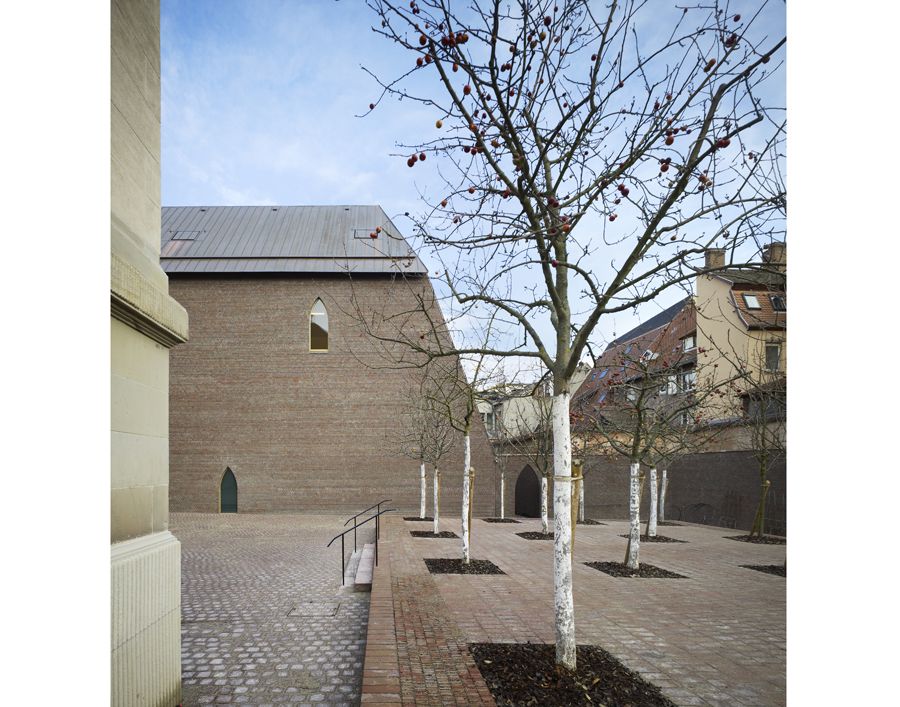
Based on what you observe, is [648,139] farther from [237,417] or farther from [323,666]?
[237,417]

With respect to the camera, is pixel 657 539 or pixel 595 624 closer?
pixel 595 624

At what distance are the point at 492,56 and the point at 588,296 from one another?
2.41 m

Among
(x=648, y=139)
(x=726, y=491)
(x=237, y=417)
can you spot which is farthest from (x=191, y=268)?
(x=648, y=139)

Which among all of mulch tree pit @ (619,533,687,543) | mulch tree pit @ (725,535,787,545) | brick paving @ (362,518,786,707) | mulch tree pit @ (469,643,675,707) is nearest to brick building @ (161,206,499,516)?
mulch tree pit @ (619,533,687,543)

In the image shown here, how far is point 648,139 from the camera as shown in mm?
4594

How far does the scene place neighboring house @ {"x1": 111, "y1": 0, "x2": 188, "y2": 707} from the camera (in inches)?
135

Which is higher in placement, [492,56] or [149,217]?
[492,56]

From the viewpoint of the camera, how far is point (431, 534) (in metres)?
16.1

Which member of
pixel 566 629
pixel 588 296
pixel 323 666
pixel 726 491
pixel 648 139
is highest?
pixel 648 139

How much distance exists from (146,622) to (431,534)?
12920 millimetres

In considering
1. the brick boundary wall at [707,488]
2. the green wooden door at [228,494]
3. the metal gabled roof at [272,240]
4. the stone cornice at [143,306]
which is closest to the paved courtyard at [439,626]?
the stone cornice at [143,306]

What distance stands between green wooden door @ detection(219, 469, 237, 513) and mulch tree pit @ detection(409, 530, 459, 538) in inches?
511

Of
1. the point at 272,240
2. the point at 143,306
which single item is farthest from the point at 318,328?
the point at 143,306

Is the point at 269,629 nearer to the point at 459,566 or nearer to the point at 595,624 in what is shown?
the point at 595,624
